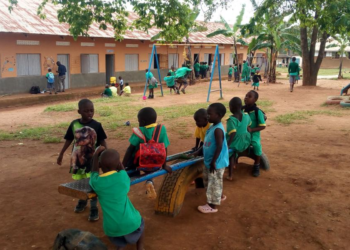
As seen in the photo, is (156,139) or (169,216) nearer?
(156,139)

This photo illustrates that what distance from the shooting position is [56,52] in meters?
18.2

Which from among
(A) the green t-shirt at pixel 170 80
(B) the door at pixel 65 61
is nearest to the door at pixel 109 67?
(B) the door at pixel 65 61

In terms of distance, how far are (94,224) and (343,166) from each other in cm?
417

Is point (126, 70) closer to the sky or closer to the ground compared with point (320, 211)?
closer to the sky

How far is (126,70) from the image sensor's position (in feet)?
74.7

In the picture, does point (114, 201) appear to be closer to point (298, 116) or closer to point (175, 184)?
point (175, 184)

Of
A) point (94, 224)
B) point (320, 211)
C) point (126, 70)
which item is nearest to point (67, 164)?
point (94, 224)

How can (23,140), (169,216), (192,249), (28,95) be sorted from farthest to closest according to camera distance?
1. (28,95)
2. (23,140)
3. (169,216)
4. (192,249)

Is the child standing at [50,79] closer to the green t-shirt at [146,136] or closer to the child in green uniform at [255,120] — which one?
the child in green uniform at [255,120]

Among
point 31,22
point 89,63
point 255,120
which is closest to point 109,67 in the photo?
point 89,63

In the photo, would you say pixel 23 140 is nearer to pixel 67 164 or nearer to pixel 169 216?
pixel 67 164

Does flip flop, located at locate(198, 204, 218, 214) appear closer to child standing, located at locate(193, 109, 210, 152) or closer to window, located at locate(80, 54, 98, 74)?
child standing, located at locate(193, 109, 210, 152)

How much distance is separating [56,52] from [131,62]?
19.7ft

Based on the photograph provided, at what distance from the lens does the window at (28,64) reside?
653 inches
